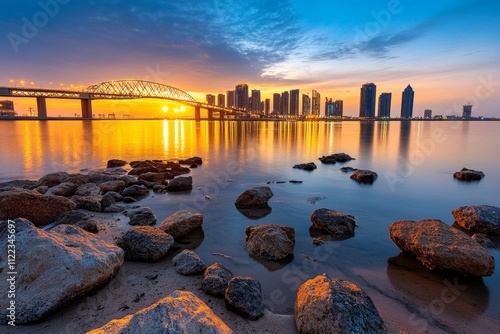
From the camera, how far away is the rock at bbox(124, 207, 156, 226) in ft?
26.7

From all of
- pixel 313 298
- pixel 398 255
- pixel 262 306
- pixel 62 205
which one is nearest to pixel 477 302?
pixel 398 255

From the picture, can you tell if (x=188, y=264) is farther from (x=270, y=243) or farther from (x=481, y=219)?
(x=481, y=219)

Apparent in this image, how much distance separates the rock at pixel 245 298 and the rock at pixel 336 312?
0.63m

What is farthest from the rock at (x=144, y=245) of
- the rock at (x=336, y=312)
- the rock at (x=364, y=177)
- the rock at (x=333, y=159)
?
the rock at (x=333, y=159)

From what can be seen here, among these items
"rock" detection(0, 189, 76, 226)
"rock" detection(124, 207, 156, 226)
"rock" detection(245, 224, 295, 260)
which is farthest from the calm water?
"rock" detection(0, 189, 76, 226)

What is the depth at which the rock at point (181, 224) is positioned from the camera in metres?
7.21

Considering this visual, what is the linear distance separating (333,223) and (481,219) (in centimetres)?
434

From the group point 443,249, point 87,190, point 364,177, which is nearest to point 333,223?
point 443,249

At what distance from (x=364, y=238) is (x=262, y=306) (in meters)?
4.34

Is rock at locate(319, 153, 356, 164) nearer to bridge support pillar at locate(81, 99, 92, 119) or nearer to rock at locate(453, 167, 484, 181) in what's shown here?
rock at locate(453, 167, 484, 181)

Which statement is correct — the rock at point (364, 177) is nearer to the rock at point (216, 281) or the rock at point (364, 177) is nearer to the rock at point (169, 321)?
the rock at point (216, 281)

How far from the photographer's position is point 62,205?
8250mm

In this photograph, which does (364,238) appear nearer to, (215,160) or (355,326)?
(355,326)

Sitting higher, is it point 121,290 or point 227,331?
point 227,331
